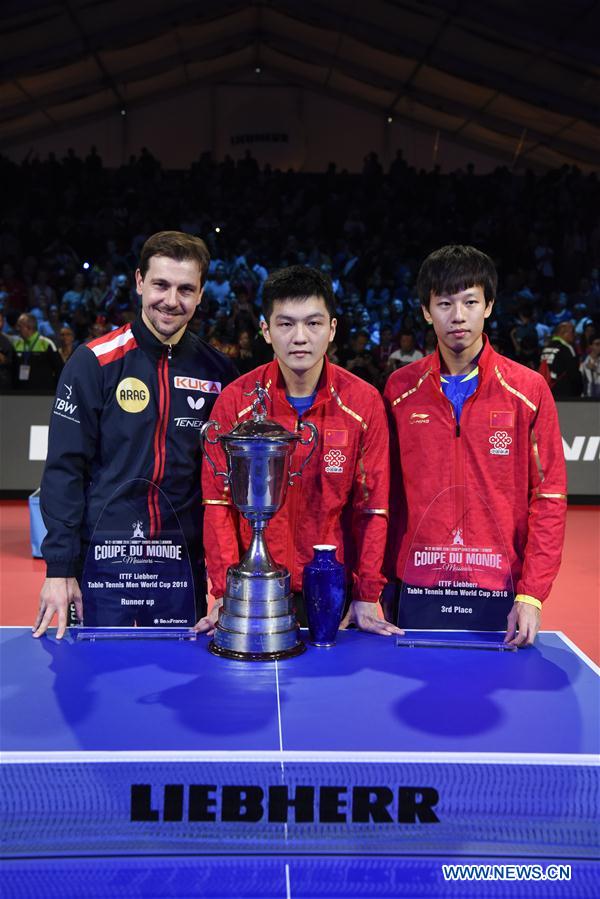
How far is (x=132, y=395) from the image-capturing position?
2633mm

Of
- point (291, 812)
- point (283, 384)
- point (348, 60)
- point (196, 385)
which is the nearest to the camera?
point (291, 812)

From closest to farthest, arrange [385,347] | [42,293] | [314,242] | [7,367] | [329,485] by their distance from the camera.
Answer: [329,485] → [7,367] → [385,347] → [42,293] → [314,242]

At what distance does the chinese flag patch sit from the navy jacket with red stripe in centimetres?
41

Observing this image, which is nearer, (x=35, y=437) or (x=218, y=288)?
(x=35, y=437)

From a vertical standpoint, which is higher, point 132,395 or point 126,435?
point 132,395

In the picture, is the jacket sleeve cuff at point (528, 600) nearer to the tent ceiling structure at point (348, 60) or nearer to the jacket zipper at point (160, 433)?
the jacket zipper at point (160, 433)

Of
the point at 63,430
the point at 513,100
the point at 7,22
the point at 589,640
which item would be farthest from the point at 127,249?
the point at 63,430

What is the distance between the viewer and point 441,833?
5.31 feet

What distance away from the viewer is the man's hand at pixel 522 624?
2.26 m

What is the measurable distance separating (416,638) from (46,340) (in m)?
8.05

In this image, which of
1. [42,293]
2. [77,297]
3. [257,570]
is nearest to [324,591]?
[257,570]

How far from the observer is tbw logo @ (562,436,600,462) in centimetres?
880

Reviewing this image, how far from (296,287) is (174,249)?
37 centimetres

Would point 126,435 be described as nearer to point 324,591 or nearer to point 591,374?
point 324,591
